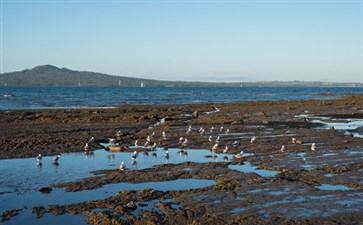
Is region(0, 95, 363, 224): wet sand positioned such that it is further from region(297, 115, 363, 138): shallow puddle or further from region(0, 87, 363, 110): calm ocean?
region(0, 87, 363, 110): calm ocean

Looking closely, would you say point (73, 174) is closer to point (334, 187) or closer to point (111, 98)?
point (334, 187)

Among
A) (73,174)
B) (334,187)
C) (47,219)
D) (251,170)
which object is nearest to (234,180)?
(251,170)

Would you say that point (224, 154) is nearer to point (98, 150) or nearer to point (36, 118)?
point (98, 150)

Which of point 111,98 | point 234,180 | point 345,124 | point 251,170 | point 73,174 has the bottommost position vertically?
point 111,98

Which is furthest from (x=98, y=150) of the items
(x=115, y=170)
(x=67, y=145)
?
(x=115, y=170)

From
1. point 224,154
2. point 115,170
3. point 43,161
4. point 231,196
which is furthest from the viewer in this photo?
point 224,154

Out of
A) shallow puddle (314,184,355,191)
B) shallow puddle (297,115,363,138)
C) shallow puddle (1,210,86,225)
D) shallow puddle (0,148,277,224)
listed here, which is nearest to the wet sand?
shallow puddle (314,184,355,191)

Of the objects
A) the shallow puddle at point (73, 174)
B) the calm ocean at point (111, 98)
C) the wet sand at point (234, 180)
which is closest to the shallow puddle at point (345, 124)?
the wet sand at point (234, 180)

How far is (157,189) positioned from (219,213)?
3.34 metres

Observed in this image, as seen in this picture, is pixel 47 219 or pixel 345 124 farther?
pixel 345 124

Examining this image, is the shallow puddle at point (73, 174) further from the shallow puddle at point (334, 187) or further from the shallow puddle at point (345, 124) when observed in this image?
the shallow puddle at point (345, 124)

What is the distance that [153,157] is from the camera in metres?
21.4

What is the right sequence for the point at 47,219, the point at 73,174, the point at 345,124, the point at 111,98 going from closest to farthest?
the point at 47,219, the point at 73,174, the point at 345,124, the point at 111,98

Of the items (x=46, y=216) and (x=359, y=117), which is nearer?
(x=46, y=216)
